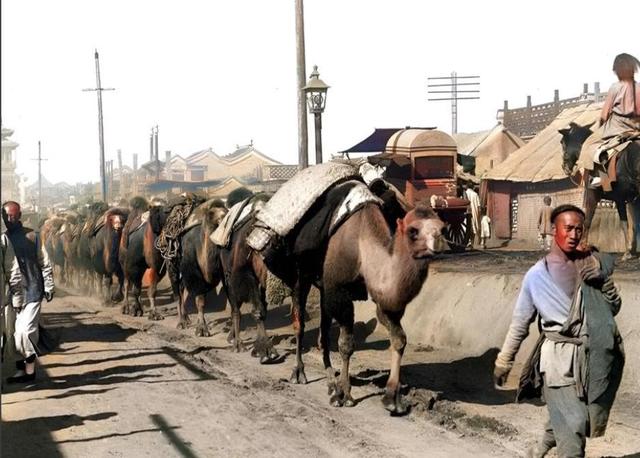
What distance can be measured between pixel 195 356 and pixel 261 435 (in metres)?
5.06

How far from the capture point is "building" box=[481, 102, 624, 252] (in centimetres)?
2928

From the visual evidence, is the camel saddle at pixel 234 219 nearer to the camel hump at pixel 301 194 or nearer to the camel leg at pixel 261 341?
the camel leg at pixel 261 341

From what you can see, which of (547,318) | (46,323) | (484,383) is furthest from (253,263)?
(547,318)

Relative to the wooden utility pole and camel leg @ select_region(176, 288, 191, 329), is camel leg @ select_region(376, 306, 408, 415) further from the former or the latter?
the wooden utility pole

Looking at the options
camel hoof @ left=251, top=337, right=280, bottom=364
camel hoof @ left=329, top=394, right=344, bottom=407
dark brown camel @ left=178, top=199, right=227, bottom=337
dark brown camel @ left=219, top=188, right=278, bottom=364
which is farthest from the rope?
camel hoof @ left=329, top=394, right=344, bottom=407

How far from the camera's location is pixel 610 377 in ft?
20.1

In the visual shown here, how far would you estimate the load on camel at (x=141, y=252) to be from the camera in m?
19.3

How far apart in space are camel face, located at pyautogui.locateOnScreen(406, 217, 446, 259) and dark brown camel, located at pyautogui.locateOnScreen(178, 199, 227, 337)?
24.1ft

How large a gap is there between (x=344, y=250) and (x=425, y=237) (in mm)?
1497

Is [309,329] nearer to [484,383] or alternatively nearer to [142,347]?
[142,347]

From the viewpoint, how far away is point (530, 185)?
103ft

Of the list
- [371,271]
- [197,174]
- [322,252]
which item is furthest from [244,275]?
[197,174]

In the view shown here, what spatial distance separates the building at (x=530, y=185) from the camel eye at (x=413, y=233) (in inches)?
760

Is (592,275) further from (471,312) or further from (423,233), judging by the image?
(471,312)
